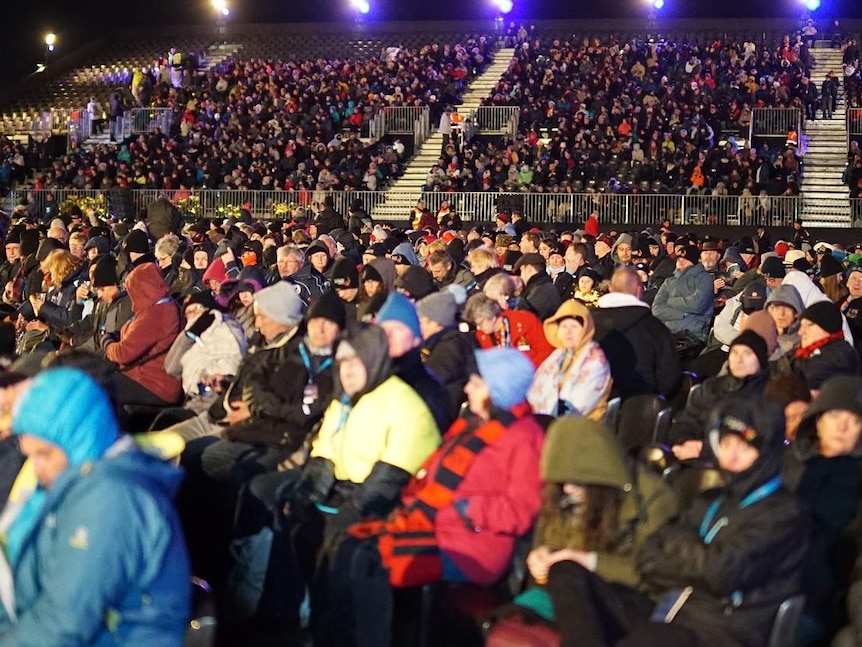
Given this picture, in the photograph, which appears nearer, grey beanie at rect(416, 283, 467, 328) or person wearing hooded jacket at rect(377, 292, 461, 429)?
person wearing hooded jacket at rect(377, 292, 461, 429)

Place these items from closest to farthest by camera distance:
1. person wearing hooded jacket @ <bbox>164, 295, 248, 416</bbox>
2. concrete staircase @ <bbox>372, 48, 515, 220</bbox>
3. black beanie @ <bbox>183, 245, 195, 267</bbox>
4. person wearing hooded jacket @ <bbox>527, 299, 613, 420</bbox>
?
person wearing hooded jacket @ <bbox>527, 299, 613, 420</bbox> < person wearing hooded jacket @ <bbox>164, 295, 248, 416</bbox> < black beanie @ <bbox>183, 245, 195, 267</bbox> < concrete staircase @ <bbox>372, 48, 515, 220</bbox>

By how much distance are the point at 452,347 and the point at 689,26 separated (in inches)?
1435

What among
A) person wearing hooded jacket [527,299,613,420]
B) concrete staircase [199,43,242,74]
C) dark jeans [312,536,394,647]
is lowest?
dark jeans [312,536,394,647]

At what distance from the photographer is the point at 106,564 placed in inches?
140

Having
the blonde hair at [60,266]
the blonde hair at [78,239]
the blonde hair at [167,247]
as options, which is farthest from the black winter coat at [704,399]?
the blonde hair at [78,239]

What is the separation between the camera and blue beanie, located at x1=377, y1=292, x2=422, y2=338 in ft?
20.0

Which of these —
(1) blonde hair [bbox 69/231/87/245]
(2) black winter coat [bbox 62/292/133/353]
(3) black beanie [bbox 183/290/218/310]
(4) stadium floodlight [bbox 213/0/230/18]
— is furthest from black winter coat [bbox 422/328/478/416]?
(4) stadium floodlight [bbox 213/0/230/18]

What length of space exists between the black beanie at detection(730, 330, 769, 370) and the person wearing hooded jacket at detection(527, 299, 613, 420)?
0.80m

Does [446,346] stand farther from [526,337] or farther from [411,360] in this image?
[526,337]

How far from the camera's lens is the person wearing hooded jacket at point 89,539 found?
3564 millimetres

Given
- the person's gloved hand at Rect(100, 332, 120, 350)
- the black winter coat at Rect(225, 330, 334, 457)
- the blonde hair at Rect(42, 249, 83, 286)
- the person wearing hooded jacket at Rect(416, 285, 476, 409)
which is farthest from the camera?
the blonde hair at Rect(42, 249, 83, 286)

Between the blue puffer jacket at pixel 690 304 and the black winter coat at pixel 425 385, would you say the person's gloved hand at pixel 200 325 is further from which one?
the blue puffer jacket at pixel 690 304

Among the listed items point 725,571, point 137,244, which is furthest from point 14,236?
point 725,571

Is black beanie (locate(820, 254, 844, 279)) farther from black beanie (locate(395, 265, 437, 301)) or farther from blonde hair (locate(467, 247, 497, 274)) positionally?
black beanie (locate(395, 265, 437, 301))
